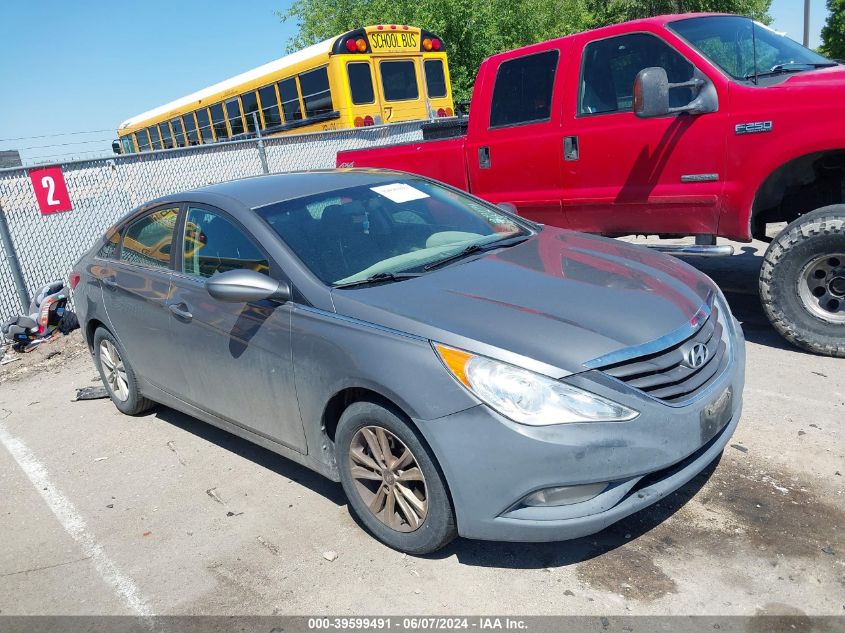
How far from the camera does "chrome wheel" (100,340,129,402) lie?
5180 mm

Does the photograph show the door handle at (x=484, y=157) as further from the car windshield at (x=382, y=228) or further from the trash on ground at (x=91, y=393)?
the trash on ground at (x=91, y=393)

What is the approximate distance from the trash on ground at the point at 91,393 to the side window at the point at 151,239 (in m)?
1.52

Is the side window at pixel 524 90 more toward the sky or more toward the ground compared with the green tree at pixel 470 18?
more toward the ground

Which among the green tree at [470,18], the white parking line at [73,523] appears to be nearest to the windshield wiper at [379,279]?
the white parking line at [73,523]

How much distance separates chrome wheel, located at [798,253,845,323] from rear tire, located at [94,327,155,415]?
14.9ft

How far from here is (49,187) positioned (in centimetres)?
848

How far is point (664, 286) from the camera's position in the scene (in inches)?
134

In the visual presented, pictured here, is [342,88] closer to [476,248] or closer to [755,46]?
[755,46]

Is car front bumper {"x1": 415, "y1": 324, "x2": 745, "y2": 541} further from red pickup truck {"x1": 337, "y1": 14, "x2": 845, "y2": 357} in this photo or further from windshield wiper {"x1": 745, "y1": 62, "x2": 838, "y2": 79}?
windshield wiper {"x1": 745, "y1": 62, "x2": 838, "y2": 79}

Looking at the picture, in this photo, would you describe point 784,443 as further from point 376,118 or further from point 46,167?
point 376,118

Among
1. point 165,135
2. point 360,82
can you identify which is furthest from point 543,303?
point 165,135

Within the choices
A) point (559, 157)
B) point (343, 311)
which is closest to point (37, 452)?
point (343, 311)

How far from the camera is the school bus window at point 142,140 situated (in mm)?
21375

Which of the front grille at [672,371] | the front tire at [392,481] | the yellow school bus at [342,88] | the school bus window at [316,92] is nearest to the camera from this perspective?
the front grille at [672,371]
